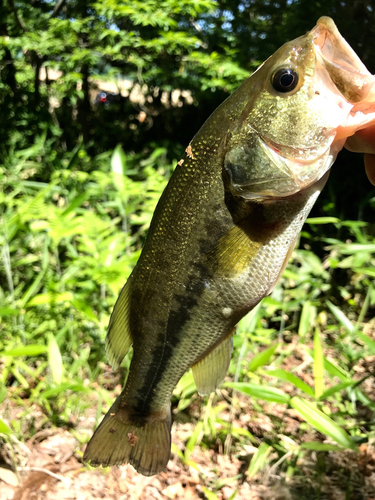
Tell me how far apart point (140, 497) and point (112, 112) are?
6003 millimetres

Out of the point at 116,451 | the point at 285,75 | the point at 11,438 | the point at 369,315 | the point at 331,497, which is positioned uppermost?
the point at 285,75

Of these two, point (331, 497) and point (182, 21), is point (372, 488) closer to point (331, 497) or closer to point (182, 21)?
point (331, 497)

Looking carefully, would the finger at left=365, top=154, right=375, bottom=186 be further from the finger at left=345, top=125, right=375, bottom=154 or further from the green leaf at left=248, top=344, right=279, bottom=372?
the green leaf at left=248, top=344, right=279, bottom=372

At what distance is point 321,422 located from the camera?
1559 millimetres

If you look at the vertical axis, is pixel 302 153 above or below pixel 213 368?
above

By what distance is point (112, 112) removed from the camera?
6.53 meters

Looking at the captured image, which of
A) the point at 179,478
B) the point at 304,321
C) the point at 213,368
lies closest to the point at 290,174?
the point at 213,368

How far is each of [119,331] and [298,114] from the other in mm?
914

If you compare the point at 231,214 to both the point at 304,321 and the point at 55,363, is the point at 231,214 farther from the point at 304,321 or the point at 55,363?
the point at 304,321

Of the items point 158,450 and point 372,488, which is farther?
point 372,488

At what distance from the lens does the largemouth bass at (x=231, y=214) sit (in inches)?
38.1

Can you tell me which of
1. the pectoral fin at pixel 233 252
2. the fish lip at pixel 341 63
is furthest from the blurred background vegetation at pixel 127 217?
the fish lip at pixel 341 63

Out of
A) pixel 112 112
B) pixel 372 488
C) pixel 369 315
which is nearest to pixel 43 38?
pixel 112 112

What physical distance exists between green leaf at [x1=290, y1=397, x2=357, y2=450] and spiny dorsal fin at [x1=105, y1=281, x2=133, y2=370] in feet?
2.61
